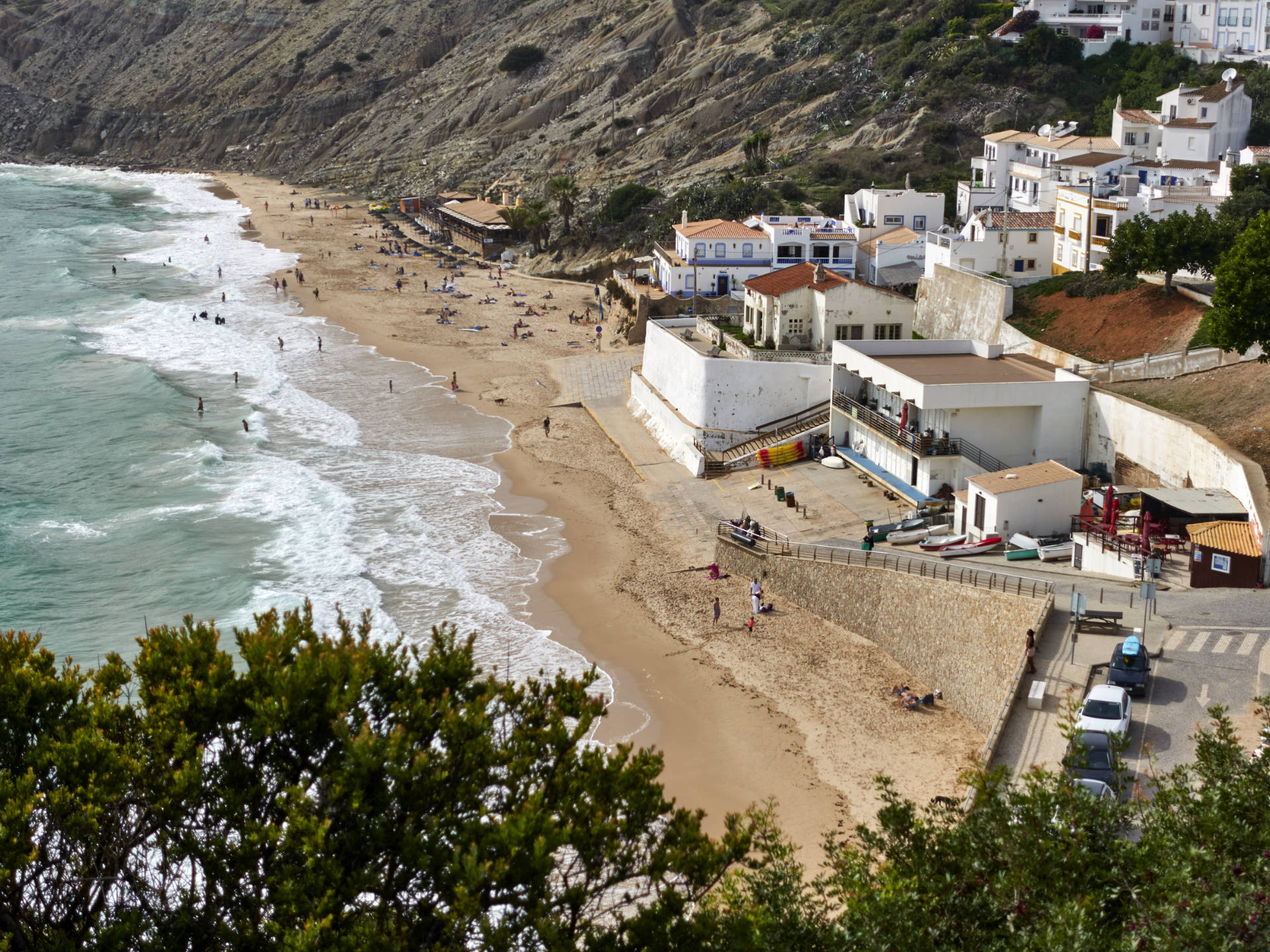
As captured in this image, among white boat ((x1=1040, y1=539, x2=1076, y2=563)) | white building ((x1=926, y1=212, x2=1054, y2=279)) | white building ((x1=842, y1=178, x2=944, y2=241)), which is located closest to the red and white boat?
white boat ((x1=1040, y1=539, x2=1076, y2=563))

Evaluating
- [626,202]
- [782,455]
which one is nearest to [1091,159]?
[626,202]

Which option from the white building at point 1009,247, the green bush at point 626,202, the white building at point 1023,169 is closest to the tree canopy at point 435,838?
the white building at point 1009,247

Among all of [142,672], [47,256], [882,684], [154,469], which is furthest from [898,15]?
[142,672]

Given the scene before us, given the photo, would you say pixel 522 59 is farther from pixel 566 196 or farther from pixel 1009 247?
pixel 1009 247

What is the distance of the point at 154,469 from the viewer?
144 ft

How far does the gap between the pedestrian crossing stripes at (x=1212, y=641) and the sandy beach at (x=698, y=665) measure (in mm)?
4149

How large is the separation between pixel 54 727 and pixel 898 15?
90.5 m

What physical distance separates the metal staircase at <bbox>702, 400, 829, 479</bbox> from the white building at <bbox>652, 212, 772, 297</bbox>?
13.8 metres

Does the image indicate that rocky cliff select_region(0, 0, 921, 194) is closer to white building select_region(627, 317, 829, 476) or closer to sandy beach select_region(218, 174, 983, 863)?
white building select_region(627, 317, 829, 476)

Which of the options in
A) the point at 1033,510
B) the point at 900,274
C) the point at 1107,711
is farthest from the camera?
the point at 900,274

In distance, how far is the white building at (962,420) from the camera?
111ft

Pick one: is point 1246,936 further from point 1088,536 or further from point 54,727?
point 1088,536

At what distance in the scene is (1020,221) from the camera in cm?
4619

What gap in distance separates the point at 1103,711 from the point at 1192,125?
158ft
